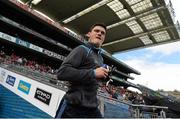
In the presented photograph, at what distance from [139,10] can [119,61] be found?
1122 cm

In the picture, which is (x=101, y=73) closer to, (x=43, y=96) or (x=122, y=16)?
(x=43, y=96)

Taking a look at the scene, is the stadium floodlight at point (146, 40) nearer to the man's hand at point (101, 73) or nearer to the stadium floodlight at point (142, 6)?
the stadium floodlight at point (142, 6)

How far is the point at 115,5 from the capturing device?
1029 inches

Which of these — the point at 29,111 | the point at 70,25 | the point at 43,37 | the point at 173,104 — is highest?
the point at 70,25

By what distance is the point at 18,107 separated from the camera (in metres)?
6.88

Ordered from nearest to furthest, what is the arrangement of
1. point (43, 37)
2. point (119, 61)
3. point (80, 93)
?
1. point (80, 93)
2. point (43, 37)
3. point (119, 61)

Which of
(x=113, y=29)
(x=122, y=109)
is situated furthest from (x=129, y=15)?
(x=122, y=109)

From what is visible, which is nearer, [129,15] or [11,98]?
[11,98]

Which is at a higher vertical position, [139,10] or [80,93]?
[139,10]

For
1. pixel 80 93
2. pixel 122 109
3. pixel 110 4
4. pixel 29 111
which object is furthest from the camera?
pixel 110 4

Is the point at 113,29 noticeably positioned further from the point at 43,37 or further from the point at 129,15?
the point at 43,37

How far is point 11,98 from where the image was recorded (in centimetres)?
742

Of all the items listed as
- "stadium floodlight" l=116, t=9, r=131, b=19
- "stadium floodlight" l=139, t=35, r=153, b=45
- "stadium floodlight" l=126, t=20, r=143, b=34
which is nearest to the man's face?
"stadium floodlight" l=116, t=9, r=131, b=19

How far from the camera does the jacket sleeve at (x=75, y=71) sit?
2.12m
